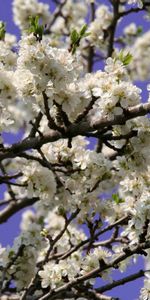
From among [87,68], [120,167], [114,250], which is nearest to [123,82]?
[120,167]

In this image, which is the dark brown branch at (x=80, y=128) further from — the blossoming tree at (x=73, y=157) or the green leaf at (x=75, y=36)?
the green leaf at (x=75, y=36)

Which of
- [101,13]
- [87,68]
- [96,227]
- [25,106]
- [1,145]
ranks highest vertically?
[101,13]

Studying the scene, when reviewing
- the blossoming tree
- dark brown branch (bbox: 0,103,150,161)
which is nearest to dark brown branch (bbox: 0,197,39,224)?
the blossoming tree

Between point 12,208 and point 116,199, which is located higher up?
point 12,208

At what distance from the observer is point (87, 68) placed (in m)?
7.59

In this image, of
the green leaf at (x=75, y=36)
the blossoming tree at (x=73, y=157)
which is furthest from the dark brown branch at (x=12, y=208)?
the green leaf at (x=75, y=36)

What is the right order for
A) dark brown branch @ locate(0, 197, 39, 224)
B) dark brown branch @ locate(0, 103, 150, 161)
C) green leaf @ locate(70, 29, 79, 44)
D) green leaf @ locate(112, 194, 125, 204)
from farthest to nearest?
1. dark brown branch @ locate(0, 197, 39, 224)
2. green leaf @ locate(112, 194, 125, 204)
3. green leaf @ locate(70, 29, 79, 44)
4. dark brown branch @ locate(0, 103, 150, 161)

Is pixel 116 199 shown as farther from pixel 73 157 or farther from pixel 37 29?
pixel 37 29

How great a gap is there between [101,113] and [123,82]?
0.73 feet

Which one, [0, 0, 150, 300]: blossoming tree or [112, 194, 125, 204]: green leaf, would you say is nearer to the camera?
[0, 0, 150, 300]: blossoming tree

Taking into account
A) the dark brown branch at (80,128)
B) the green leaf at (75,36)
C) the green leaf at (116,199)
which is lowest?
the dark brown branch at (80,128)

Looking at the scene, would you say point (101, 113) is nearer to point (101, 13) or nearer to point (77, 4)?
point (101, 13)

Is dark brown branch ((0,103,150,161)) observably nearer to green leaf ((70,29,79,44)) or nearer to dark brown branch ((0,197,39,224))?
green leaf ((70,29,79,44))

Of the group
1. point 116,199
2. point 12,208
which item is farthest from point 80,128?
point 12,208
